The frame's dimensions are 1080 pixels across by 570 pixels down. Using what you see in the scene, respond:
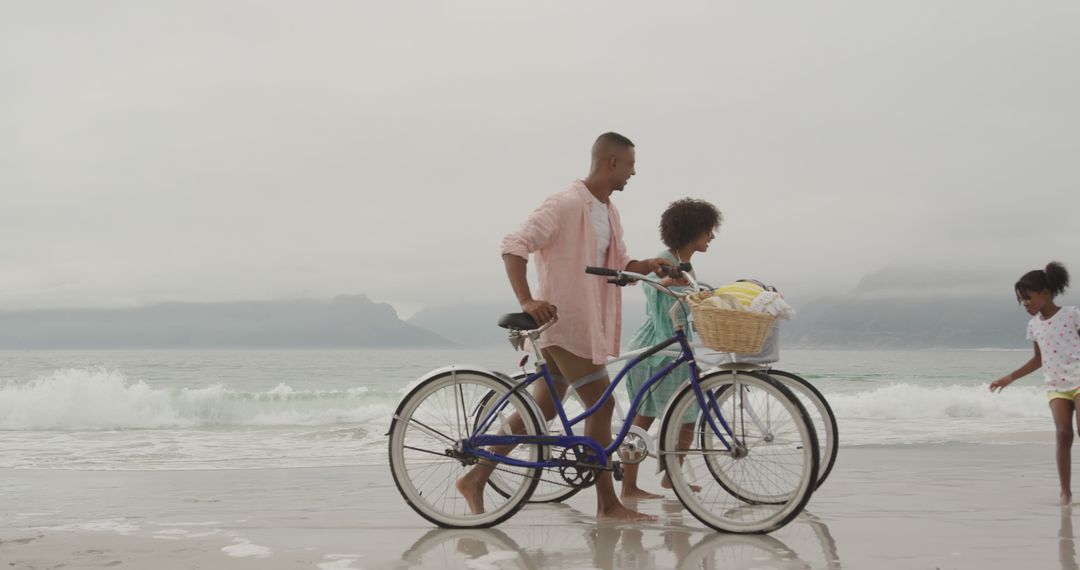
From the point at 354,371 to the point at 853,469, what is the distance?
3845 cm

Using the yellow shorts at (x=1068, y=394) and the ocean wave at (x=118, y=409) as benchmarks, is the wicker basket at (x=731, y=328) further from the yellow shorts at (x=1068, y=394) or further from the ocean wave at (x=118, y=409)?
the ocean wave at (x=118, y=409)

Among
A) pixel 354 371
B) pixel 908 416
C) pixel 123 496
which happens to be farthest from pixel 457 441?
pixel 354 371

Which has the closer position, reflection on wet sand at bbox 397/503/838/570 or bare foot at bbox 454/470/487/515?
reflection on wet sand at bbox 397/503/838/570

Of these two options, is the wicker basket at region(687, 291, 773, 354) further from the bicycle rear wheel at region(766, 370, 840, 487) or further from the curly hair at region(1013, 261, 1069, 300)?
the curly hair at region(1013, 261, 1069, 300)

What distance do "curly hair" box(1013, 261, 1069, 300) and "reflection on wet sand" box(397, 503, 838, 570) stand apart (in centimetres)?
213

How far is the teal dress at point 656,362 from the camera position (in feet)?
17.1

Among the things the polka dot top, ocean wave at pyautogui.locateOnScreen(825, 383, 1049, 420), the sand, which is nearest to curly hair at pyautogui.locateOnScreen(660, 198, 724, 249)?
the sand

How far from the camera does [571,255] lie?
4477mm

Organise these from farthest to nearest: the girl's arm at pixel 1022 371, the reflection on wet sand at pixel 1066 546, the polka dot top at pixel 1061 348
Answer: the girl's arm at pixel 1022 371, the polka dot top at pixel 1061 348, the reflection on wet sand at pixel 1066 546

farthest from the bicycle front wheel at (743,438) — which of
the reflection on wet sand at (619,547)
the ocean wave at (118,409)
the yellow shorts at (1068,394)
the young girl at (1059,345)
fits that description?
the ocean wave at (118,409)

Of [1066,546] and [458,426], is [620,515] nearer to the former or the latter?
[458,426]

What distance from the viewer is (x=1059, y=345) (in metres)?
5.42

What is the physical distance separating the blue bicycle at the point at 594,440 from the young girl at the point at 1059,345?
1995 mm

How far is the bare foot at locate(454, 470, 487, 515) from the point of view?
4512 millimetres
